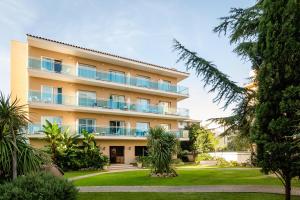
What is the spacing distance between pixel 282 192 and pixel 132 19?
1057cm

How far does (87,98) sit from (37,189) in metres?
26.8

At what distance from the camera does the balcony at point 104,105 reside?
31.5 meters

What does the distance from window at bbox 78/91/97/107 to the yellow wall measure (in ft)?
17.6

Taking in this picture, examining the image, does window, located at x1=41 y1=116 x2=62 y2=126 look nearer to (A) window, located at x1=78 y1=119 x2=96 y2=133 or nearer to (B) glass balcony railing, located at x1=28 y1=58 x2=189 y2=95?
(A) window, located at x1=78 y1=119 x2=96 y2=133

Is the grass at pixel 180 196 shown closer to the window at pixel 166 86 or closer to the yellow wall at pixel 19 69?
the yellow wall at pixel 19 69

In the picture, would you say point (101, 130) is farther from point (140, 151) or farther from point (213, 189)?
point (213, 189)

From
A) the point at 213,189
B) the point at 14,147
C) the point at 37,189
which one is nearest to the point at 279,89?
the point at 213,189

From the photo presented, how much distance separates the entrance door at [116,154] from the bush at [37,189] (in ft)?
94.1

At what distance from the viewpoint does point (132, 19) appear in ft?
55.7

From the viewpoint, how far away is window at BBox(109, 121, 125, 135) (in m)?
36.4

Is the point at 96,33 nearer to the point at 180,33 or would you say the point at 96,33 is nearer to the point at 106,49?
the point at 180,33

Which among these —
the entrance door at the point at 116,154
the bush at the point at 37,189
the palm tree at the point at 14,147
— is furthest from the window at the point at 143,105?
the bush at the point at 37,189

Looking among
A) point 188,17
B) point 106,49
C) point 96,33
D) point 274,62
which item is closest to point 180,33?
point 188,17

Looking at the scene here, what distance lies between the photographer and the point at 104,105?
3594cm
